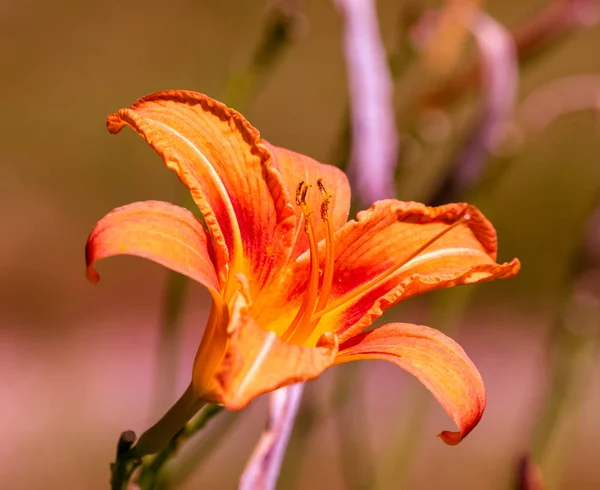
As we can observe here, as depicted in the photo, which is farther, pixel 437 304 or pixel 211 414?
pixel 437 304

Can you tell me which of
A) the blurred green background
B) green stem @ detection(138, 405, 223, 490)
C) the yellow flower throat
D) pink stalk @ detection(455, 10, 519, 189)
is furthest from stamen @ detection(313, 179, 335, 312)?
the blurred green background

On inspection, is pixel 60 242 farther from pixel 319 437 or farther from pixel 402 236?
pixel 402 236

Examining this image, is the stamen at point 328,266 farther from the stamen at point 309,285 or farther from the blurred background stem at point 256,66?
the blurred background stem at point 256,66

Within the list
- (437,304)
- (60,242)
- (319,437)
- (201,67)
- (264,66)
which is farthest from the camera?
(201,67)

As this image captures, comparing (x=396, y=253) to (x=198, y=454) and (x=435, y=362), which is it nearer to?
(x=435, y=362)

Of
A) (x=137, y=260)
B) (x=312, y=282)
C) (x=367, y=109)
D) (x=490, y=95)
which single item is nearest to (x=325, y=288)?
(x=312, y=282)

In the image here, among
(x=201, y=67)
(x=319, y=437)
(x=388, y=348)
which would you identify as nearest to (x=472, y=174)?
(x=388, y=348)
